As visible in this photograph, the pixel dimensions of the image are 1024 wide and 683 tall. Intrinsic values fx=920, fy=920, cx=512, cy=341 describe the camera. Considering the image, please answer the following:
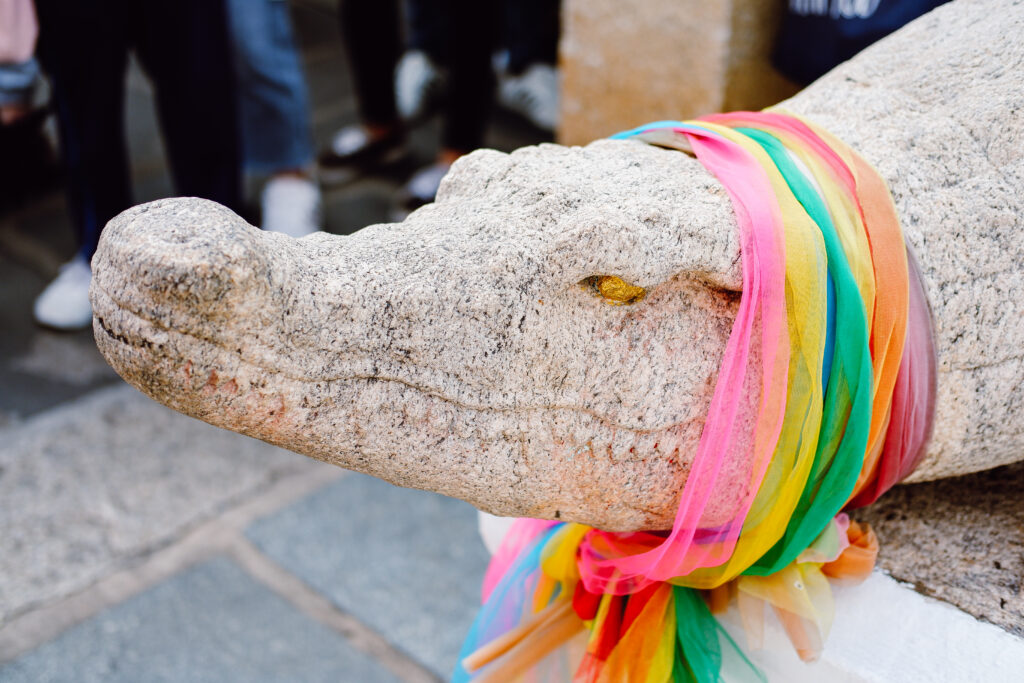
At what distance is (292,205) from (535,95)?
3.89 ft

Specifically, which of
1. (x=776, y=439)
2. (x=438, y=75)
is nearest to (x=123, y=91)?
(x=438, y=75)

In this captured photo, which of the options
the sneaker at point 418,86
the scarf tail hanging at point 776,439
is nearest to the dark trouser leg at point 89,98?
the sneaker at point 418,86

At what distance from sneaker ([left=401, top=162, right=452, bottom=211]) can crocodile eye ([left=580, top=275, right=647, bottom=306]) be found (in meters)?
2.19

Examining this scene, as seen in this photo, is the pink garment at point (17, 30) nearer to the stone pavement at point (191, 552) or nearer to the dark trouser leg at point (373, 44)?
the stone pavement at point (191, 552)

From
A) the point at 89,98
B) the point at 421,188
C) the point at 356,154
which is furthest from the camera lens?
the point at 356,154

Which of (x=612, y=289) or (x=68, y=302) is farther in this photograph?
(x=68, y=302)

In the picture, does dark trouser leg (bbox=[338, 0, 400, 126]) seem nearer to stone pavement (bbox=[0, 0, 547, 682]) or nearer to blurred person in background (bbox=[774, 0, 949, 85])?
stone pavement (bbox=[0, 0, 547, 682])

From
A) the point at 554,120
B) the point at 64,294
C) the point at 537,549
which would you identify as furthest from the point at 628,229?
the point at 554,120

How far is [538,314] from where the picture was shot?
0.83 m

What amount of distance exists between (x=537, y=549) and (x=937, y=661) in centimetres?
48

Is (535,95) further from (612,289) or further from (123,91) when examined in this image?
(612,289)

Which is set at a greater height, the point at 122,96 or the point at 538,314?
the point at 538,314

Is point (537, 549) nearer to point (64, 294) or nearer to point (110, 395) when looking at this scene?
point (110, 395)

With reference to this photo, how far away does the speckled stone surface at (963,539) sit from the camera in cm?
99
